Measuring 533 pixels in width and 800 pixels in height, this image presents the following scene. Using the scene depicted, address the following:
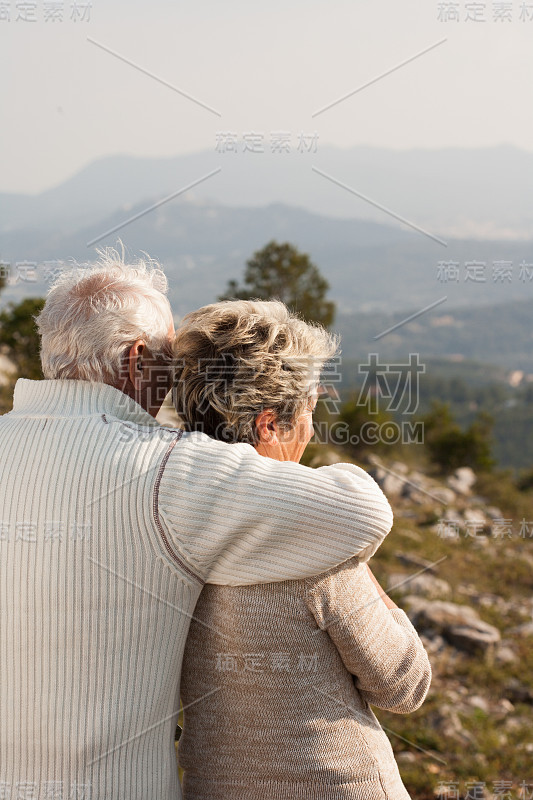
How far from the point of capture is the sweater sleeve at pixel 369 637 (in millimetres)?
1426

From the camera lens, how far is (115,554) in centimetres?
133

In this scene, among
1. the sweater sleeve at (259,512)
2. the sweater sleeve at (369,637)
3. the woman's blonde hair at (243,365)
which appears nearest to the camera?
the sweater sleeve at (259,512)

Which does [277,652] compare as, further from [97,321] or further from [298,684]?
[97,321]

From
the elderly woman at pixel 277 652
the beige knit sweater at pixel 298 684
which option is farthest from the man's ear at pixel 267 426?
the beige knit sweater at pixel 298 684

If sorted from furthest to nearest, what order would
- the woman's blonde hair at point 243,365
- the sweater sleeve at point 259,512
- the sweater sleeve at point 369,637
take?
1. the woman's blonde hair at point 243,365
2. the sweater sleeve at point 369,637
3. the sweater sleeve at point 259,512

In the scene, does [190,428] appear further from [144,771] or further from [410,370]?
[410,370]

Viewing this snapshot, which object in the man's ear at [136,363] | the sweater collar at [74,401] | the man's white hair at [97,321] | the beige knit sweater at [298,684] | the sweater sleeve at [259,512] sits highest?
the man's white hair at [97,321]

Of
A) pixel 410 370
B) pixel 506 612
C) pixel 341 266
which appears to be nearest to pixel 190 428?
pixel 410 370

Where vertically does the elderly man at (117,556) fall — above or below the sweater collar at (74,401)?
below

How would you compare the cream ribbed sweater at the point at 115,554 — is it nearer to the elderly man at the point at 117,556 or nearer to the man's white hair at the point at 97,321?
the elderly man at the point at 117,556

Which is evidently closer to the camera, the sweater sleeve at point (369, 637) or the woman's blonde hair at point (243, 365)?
the sweater sleeve at point (369, 637)

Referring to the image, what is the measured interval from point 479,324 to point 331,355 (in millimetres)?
121146

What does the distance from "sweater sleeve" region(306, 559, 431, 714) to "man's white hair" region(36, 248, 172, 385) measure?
648 millimetres

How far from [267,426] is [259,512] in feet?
1.17
